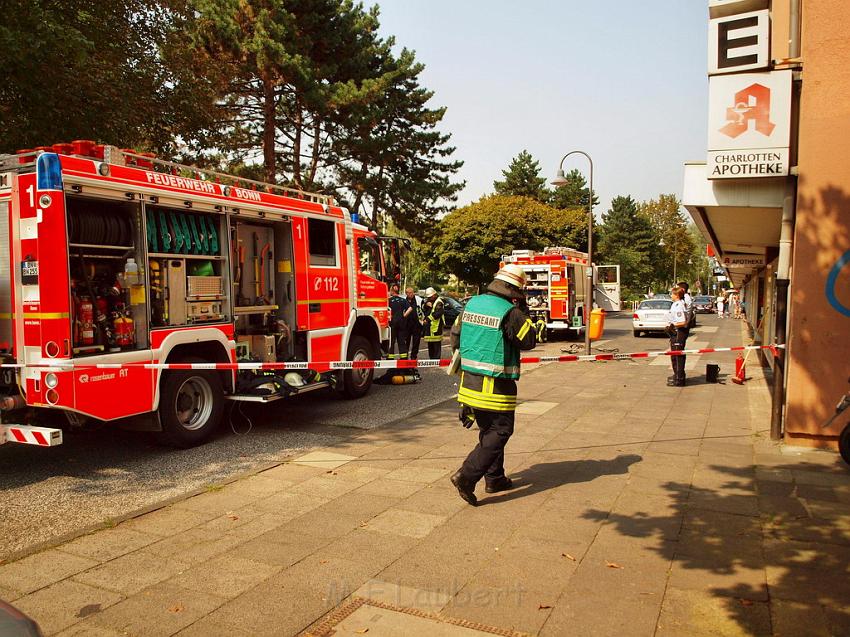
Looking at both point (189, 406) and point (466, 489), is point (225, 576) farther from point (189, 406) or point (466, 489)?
point (189, 406)

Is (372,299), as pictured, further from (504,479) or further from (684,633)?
(684,633)

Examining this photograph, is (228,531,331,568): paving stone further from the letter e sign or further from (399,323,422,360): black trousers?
(399,323,422,360): black trousers

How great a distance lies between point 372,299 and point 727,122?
18.8 ft

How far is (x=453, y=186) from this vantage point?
28344mm

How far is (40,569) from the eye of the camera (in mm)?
4133

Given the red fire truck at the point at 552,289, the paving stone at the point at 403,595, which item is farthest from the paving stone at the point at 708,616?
the red fire truck at the point at 552,289

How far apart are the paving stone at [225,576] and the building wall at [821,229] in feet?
18.5

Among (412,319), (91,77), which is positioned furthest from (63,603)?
(91,77)

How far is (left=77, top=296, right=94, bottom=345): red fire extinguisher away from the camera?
19.8 feet

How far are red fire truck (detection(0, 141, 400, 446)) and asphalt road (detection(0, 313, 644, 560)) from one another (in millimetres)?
452

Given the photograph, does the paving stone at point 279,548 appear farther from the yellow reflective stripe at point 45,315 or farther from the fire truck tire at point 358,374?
the fire truck tire at point 358,374

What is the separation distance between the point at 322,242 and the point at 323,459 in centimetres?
378

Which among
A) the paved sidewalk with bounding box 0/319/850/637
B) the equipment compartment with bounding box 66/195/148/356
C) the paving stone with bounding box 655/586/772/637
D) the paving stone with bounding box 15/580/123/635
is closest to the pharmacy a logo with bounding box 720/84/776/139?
the paved sidewalk with bounding box 0/319/850/637

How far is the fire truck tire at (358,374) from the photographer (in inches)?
402
